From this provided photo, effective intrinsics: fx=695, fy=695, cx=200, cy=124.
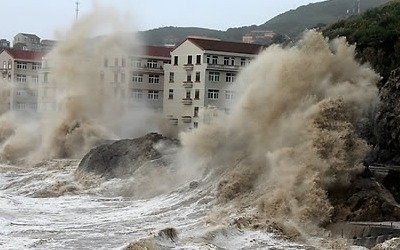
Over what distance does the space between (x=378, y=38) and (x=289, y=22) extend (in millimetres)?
107812

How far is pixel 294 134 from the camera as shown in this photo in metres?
20.8

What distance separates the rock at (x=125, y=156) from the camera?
2661 centimetres

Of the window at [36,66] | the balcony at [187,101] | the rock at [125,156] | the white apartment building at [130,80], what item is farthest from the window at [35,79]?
the rock at [125,156]

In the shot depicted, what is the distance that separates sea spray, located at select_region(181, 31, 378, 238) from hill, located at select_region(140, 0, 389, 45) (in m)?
106

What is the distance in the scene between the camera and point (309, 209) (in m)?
17.8

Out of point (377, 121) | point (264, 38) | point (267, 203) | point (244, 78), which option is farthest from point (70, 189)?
point (264, 38)

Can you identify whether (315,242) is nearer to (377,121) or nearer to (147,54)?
(377,121)

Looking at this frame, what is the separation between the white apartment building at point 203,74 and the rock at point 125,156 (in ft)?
46.5

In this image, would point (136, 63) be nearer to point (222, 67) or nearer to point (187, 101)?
point (187, 101)

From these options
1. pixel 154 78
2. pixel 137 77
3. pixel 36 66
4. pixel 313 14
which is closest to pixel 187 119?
pixel 137 77

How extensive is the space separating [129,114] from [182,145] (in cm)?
1875

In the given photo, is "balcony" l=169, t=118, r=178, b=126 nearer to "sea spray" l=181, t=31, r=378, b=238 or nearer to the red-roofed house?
the red-roofed house

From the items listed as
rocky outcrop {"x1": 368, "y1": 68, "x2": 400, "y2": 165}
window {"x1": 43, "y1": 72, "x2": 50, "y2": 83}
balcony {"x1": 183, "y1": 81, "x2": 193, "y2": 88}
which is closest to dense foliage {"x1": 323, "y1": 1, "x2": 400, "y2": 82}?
rocky outcrop {"x1": 368, "y1": 68, "x2": 400, "y2": 165}

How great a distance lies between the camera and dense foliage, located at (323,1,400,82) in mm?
34250
